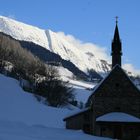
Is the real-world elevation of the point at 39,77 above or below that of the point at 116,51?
above

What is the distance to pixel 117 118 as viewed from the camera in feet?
190

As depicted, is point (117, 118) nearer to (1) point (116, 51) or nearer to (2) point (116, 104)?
(2) point (116, 104)

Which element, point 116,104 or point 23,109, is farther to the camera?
point 23,109

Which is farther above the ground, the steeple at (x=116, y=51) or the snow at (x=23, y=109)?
the steeple at (x=116, y=51)

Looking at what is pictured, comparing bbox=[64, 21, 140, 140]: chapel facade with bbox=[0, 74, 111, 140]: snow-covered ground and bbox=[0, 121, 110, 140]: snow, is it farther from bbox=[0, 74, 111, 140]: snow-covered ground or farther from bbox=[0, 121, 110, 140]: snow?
bbox=[0, 121, 110, 140]: snow

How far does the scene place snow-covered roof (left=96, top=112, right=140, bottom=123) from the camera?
57.7 meters

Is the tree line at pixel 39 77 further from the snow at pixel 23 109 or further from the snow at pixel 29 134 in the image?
the snow at pixel 29 134

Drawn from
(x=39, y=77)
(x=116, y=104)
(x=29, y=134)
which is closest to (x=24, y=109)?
(x=116, y=104)

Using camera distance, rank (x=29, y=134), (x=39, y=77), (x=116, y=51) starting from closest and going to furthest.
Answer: (x=29, y=134) → (x=116, y=51) → (x=39, y=77)

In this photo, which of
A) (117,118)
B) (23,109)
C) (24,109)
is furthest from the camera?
(24,109)

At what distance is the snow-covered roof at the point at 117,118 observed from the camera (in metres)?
57.7

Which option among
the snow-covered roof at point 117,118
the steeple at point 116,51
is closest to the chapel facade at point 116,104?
the snow-covered roof at point 117,118

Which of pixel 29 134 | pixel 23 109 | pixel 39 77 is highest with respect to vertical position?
pixel 39 77

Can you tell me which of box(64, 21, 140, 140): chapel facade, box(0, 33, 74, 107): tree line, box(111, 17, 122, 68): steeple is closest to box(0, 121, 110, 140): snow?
box(64, 21, 140, 140): chapel facade
